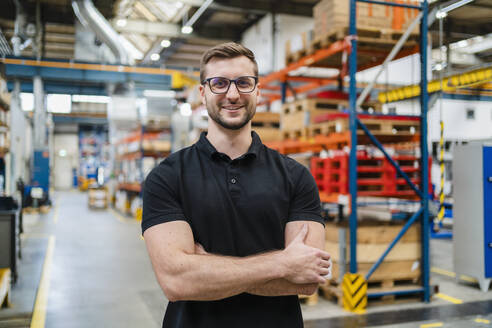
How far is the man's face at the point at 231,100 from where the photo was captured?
6.28 ft

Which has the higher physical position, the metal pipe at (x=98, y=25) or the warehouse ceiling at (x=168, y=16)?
the warehouse ceiling at (x=168, y=16)

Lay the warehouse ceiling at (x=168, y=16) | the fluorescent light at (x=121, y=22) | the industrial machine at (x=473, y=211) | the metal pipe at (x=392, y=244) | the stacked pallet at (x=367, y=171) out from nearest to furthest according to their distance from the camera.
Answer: the metal pipe at (x=392, y=244) < the stacked pallet at (x=367, y=171) < the industrial machine at (x=473, y=211) < the warehouse ceiling at (x=168, y=16) < the fluorescent light at (x=121, y=22)

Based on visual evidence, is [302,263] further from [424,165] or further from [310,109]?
[310,109]

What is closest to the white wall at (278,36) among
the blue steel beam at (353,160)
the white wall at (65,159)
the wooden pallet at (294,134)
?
the wooden pallet at (294,134)

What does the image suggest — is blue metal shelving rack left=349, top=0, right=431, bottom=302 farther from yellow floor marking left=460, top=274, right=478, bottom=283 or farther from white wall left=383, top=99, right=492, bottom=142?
white wall left=383, top=99, right=492, bottom=142

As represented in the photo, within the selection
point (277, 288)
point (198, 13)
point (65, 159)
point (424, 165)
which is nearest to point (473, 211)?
point (424, 165)

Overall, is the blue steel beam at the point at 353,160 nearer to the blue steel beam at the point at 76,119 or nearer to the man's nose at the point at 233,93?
the man's nose at the point at 233,93

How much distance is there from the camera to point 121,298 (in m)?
6.00

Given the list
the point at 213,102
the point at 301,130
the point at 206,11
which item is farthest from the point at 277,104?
the point at 213,102

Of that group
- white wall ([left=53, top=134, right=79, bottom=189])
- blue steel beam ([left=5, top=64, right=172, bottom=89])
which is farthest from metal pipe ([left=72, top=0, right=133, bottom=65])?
white wall ([left=53, top=134, right=79, bottom=189])

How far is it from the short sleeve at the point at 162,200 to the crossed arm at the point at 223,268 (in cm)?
3

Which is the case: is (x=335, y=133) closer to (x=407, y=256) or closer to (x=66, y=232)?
(x=407, y=256)

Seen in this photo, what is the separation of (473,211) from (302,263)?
5.49m

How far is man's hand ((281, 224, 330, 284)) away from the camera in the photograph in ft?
5.91
